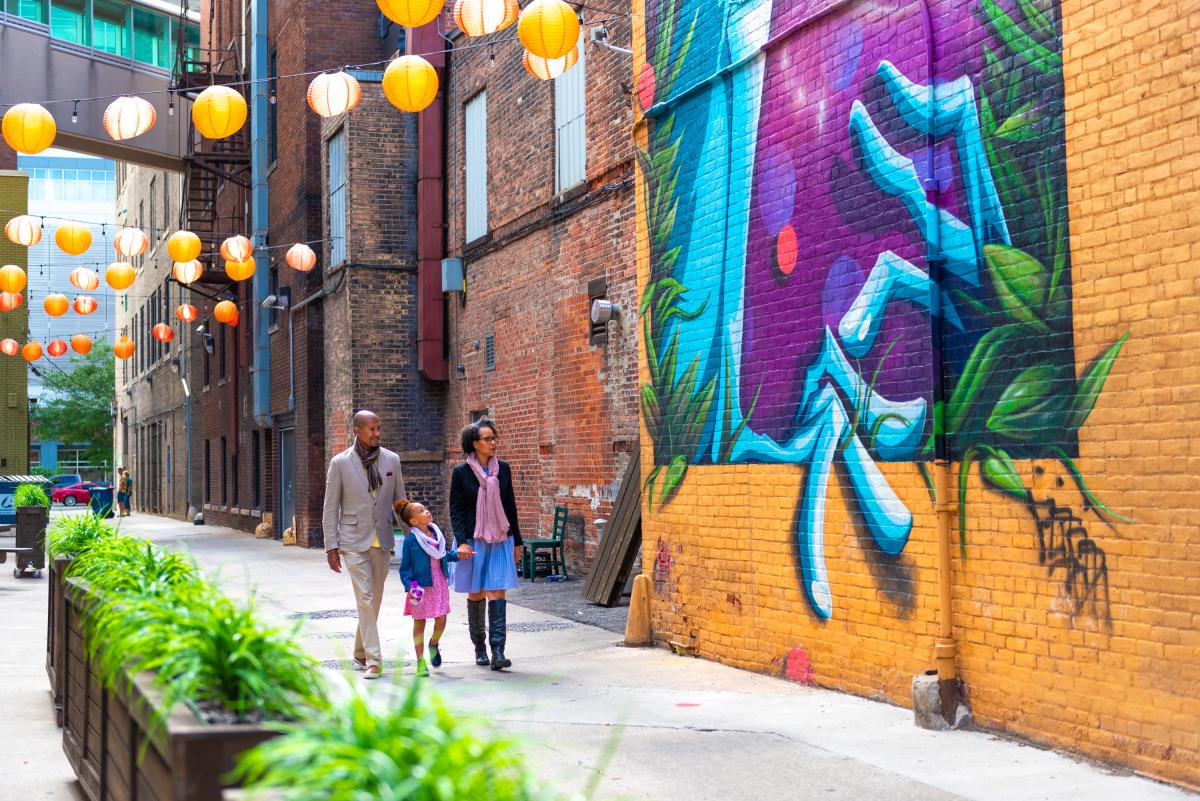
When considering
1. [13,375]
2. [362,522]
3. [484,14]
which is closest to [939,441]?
[362,522]

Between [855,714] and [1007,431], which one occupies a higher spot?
[1007,431]

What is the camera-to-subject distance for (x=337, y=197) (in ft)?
76.1

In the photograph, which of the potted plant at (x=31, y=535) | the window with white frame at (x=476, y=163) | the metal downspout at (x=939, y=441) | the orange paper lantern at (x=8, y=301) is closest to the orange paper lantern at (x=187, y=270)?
the potted plant at (x=31, y=535)

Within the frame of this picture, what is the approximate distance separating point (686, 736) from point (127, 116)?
35.0 ft

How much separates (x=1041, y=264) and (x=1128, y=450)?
1.10m

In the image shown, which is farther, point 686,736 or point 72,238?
point 72,238

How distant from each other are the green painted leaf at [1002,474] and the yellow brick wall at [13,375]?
3265cm

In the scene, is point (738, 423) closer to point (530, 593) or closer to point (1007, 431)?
point (1007, 431)

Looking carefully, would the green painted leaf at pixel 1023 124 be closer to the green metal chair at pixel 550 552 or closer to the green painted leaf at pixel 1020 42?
the green painted leaf at pixel 1020 42

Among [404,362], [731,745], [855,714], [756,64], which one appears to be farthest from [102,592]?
[404,362]

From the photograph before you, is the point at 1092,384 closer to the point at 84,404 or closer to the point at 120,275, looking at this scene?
the point at 120,275

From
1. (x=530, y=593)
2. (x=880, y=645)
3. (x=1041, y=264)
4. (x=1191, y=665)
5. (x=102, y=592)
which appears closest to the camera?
(x=102, y=592)

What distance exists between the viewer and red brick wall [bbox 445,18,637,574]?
559 inches

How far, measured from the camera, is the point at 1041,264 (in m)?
6.48
